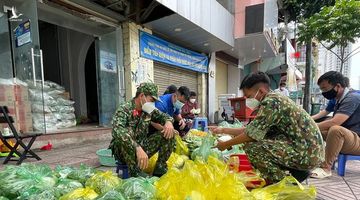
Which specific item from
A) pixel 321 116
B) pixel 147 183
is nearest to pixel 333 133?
pixel 321 116

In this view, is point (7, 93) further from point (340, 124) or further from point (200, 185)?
point (340, 124)

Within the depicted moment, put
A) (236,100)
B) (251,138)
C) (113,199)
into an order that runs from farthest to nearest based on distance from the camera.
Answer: (236,100) < (251,138) < (113,199)

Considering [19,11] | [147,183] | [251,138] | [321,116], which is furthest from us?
[19,11]

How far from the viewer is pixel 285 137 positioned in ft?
6.22

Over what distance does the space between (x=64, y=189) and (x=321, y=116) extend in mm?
3520

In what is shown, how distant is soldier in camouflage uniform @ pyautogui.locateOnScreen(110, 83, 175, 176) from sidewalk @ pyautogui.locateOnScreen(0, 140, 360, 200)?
0.88m

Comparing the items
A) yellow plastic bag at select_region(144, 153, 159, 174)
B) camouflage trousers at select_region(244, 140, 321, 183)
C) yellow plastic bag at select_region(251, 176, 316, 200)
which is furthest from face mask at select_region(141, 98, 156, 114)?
yellow plastic bag at select_region(251, 176, 316, 200)

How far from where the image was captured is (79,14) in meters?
5.04

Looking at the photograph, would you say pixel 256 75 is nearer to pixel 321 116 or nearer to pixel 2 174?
pixel 2 174

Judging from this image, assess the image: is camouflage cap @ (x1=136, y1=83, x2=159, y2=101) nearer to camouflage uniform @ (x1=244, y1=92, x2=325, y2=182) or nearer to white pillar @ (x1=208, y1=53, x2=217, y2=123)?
camouflage uniform @ (x1=244, y1=92, x2=325, y2=182)

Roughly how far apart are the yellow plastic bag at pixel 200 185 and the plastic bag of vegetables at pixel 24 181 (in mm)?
785

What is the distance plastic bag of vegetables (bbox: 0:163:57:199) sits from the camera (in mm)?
1575

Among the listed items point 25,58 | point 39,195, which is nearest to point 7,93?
point 25,58

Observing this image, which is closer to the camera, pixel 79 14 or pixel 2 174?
pixel 2 174
